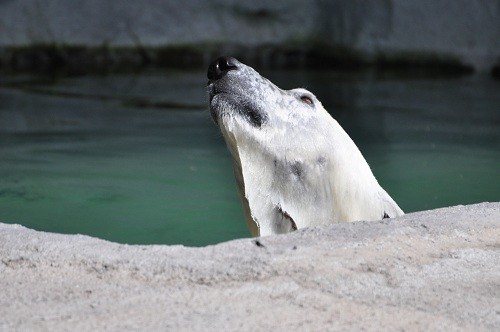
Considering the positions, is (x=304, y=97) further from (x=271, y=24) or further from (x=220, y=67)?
(x=271, y=24)

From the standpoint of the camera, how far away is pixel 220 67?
3.71m

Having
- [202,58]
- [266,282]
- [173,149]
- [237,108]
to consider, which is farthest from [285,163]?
[202,58]

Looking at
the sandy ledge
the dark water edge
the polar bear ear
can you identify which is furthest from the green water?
the sandy ledge

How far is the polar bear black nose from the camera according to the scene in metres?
3.69

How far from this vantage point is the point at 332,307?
6.64 ft

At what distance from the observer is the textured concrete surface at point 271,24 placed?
10.5 meters

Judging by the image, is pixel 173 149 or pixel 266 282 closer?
pixel 266 282

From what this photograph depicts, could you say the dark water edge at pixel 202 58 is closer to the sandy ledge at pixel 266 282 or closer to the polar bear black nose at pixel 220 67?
the polar bear black nose at pixel 220 67

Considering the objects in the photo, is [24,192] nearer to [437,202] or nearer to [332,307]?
[437,202]

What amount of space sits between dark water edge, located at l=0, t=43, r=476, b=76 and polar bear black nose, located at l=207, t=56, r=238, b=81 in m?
7.00

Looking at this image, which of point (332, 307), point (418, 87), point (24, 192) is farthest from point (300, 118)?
point (418, 87)

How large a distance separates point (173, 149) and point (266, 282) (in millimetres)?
4764

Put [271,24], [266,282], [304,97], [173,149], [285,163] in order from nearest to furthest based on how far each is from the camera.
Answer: [266,282] < [285,163] < [304,97] < [173,149] < [271,24]

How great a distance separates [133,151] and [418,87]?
397cm
